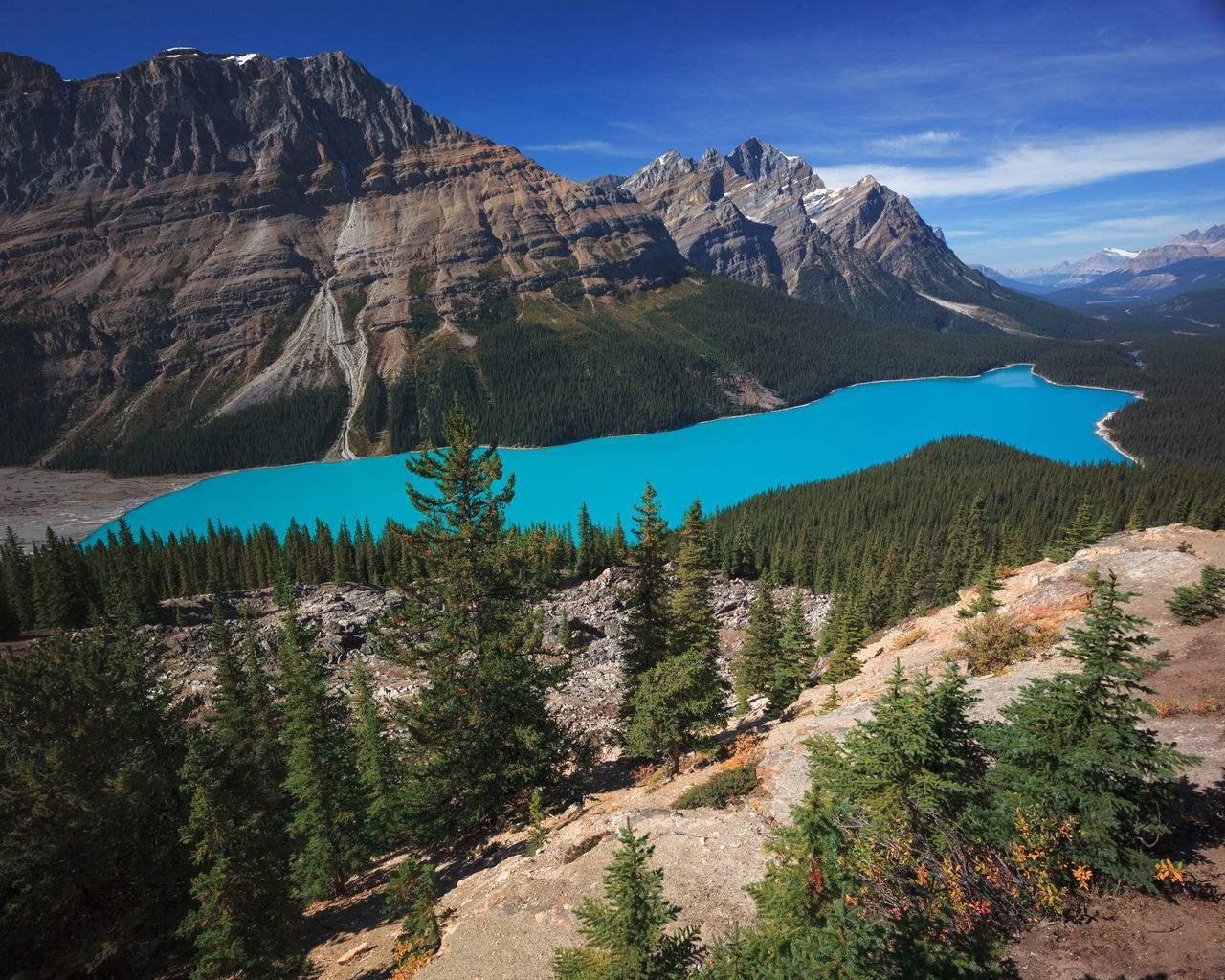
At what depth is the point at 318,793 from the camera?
20547mm

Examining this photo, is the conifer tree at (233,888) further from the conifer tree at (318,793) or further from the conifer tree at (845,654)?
the conifer tree at (845,654)

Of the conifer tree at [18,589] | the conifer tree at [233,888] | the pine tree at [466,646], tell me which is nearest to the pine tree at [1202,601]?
the pine tree at [466,646]

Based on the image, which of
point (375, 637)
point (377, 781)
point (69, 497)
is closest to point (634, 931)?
point (377, 781)

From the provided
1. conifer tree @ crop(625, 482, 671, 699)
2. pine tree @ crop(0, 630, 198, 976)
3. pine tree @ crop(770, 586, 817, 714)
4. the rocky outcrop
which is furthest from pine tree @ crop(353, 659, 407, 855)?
pine tree @ crop(770, 586, 817, 714)

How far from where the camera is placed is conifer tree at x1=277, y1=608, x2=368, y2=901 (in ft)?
66.9

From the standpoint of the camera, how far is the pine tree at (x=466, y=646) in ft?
58.7

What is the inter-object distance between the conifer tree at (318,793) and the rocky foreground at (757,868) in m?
1.54

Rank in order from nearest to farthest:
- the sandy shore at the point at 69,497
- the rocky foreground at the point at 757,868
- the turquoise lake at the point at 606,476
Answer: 1. the rocky foreground at the point at 757,868
2. the sandy shore at the point at 69,497
3. the turquoise lake at the point at 606,476

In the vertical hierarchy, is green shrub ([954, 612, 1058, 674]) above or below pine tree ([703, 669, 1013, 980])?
below

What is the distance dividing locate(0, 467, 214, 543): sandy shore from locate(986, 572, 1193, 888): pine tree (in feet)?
507

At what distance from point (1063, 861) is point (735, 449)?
558 ft

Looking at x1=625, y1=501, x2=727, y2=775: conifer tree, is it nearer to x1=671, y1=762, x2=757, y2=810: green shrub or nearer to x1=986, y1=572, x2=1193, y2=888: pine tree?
x1=671, y1=762, x2=757, y2=810: green shrub

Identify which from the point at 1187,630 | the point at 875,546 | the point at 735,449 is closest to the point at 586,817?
the point at 1187,630

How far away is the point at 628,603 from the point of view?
24578mm
